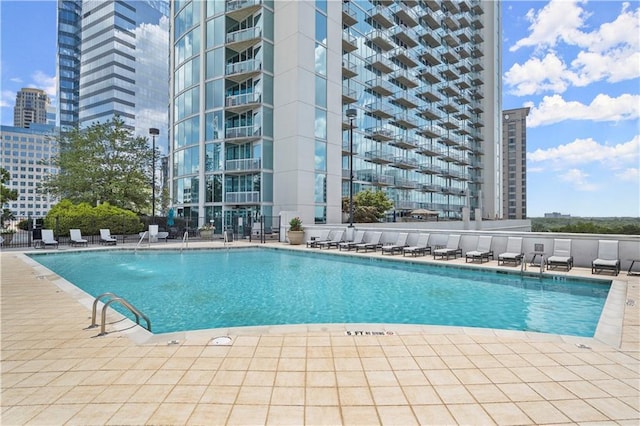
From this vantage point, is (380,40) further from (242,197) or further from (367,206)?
(242,197)

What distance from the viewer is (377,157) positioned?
3481 cm

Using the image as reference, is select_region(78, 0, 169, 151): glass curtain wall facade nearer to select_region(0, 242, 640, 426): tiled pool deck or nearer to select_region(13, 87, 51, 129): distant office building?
select_region(0, 242, 640, 426): tiled pool deck

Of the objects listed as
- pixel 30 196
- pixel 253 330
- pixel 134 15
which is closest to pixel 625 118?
pixel 253 330

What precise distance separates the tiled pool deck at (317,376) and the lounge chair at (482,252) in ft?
22.7

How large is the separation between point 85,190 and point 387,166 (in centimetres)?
2900

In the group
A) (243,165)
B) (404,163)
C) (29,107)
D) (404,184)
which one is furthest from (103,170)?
(29,107)

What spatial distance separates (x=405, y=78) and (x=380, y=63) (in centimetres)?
534

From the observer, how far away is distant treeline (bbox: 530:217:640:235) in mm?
45763

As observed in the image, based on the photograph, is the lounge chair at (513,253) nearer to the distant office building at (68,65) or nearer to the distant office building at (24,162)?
the distant office building at (68,65)

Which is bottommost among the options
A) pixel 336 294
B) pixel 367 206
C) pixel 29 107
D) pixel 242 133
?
pixel 336 294

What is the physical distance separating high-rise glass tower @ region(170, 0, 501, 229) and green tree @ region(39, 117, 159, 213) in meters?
3.24

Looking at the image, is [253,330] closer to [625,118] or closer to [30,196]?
[625,118]

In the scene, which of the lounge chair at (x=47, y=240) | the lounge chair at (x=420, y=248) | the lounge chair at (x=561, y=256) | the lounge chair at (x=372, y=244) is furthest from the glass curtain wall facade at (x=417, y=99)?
the lounge chair at (x=47, y=240)

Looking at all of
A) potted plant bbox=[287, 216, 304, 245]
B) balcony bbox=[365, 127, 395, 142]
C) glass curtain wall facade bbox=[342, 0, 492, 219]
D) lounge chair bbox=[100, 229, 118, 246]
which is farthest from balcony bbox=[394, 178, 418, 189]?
lounge chair bbox=[100, 229, 118, 246]
